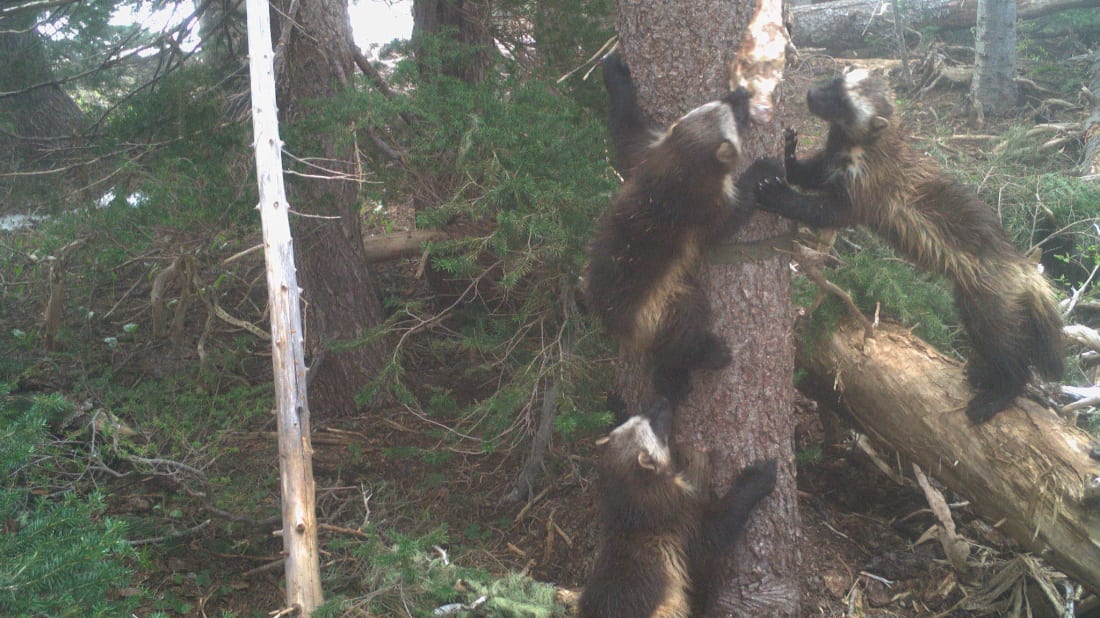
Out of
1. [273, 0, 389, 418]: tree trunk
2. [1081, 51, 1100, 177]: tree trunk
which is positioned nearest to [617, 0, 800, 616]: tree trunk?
[273, 0, 389, 418]: tree trunk

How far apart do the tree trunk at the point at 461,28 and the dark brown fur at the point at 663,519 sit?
374 cm

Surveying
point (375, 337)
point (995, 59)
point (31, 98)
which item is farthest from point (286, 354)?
point (995, 59)

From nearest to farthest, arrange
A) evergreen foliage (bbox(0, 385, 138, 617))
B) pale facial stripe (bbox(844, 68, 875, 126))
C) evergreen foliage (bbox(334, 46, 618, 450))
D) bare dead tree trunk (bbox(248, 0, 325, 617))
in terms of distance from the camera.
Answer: evergreen foliage (bbox(0, 385, 138, 617)), bare dead tree trunk (bbox(248, 0, 325, 617)), evergreen foliage (bbox(334, 46, 618, 450)), pale facial stripe (bbox(844, 68, 875, 126))

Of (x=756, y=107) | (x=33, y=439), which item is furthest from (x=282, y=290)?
(x=756, y=107)

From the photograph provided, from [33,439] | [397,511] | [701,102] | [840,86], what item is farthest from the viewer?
[397,511]

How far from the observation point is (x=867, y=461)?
657 centimetres

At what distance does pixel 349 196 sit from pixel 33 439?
3827 mm

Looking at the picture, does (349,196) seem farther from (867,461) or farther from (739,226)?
(867,461)

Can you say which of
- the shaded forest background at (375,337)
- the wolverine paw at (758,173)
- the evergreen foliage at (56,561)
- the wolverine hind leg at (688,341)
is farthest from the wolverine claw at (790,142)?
the evergreen foliage at (56,561)

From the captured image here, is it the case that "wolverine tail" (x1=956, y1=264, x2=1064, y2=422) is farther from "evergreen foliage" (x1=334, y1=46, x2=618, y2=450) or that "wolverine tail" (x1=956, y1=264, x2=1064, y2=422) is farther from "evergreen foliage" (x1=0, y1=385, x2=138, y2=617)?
"evergreen foliage" (x1=0, y1=385, x2=138, y2=617)

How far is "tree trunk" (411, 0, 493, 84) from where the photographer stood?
704cm

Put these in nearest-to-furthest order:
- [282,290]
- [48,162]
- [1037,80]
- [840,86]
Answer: [282,290]
[840,86]
[48,162]
[1037,80]

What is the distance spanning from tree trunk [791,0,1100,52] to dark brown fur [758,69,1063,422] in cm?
893

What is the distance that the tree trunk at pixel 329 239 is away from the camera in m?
6.75
